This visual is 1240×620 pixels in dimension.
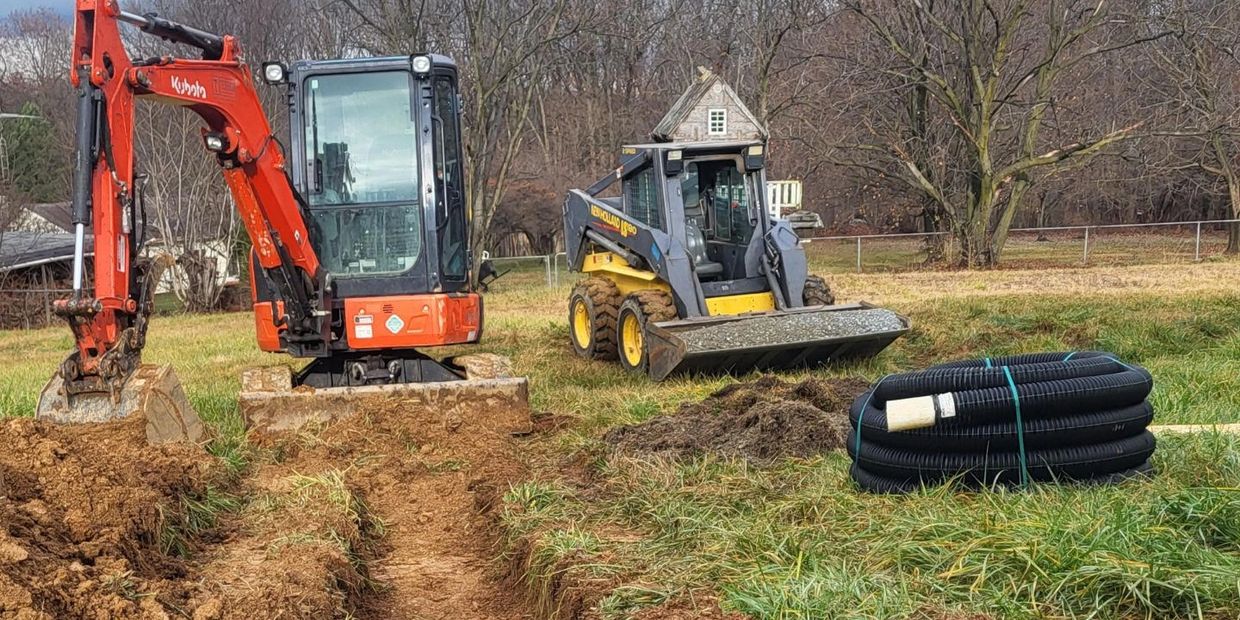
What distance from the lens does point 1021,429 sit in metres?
4.41

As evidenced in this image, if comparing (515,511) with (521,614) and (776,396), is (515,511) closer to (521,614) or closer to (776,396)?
(521,614)

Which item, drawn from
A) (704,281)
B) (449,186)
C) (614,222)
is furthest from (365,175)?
(704,281)

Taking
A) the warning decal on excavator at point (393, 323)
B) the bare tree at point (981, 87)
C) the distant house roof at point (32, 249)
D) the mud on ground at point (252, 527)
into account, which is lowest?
the mud on ground at point (252, 527)

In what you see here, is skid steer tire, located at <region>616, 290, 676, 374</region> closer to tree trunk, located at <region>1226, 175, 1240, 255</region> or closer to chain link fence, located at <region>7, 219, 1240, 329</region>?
chain link fence, located at <region>7, 219, 1240, 329</region>

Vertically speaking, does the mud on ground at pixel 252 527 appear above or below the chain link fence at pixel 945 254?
below

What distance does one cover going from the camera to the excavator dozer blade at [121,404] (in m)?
6.26

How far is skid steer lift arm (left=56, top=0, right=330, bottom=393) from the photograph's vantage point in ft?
20.6

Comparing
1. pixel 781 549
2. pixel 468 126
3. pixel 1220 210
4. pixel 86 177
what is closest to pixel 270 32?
pixel 468 126

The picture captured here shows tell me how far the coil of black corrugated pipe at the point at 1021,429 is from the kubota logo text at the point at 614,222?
21.2 ft

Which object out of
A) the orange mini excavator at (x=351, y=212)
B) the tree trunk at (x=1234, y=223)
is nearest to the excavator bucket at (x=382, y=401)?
the orange mini excavator at (x=351, y=212)

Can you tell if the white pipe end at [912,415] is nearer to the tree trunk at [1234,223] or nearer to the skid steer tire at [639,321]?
the skid steer tire at [639,321]

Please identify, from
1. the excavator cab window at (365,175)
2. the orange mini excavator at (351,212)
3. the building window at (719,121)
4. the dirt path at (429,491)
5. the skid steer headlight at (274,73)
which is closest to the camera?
the dirt path at (429,491)

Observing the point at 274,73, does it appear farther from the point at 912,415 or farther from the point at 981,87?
the point at 981,87

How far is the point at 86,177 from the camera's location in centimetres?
625
